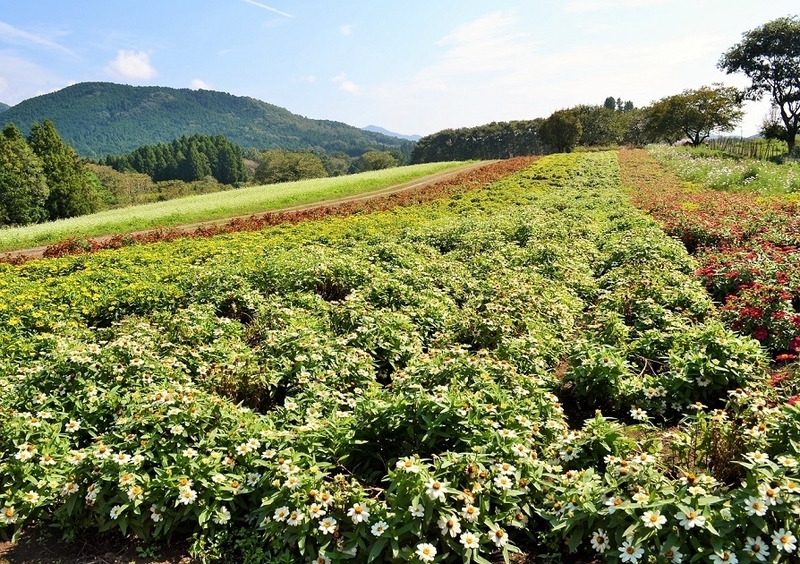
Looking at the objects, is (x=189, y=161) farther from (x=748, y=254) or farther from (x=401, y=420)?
(x=401, y=420)

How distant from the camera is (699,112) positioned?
5609 centimetres

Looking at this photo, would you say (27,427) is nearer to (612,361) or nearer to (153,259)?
(612,361)

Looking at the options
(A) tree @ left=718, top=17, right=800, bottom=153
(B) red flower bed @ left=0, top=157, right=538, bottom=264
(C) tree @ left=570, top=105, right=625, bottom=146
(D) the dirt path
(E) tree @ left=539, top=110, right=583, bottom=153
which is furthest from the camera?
(C) tree @ left=570, top=105, right=625, bottom=146

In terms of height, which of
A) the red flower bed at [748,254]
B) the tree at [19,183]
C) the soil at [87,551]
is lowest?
the soil at [87,551]

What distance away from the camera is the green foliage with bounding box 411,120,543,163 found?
3841 inches

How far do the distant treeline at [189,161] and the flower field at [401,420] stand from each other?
397ft

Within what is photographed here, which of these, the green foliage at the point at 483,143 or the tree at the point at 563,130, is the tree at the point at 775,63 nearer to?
the tree at the point at 563,130

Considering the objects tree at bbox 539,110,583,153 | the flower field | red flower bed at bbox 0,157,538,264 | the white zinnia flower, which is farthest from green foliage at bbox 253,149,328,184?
the white zinnia flower

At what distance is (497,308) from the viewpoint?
636 cm

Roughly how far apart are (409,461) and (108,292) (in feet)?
23.1

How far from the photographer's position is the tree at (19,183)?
44.8 meters

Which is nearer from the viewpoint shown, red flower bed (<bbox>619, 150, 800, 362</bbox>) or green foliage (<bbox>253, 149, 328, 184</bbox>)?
red flower bed (<bbox>619, 150, 800, 362</bbox>)

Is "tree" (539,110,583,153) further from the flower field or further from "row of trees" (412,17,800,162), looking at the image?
the flower field

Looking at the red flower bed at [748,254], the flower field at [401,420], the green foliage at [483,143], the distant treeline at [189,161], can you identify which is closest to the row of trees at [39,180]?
the flower field at [401,420]
